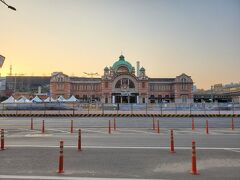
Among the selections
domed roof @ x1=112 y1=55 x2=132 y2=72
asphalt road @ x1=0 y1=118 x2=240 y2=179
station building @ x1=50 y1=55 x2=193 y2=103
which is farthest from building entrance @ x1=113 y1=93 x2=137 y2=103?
asphalt road @ x1=0 y1=118 x2=240 y2=179

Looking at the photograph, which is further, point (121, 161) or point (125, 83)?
point (125, 83)

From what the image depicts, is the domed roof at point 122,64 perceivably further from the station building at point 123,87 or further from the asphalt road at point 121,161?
the asphalt road at point 121,161

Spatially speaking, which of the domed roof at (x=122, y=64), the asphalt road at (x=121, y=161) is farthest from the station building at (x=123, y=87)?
the asphalt road at (x=121, y=161)

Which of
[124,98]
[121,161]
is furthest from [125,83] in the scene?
[121,161]

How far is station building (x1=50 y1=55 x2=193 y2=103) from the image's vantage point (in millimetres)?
136375

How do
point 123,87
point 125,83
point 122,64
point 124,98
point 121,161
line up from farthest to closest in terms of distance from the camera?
point 122,64, point 124,98, point 125,83, point 123,87, point 121,161

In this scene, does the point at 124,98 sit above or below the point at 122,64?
below

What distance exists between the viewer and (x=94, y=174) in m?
8.20

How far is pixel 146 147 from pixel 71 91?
133929 millimetres

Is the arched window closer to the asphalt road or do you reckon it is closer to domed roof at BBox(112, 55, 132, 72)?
domed roof at BBox(112, 55, 132, 72)

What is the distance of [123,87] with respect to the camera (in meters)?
136

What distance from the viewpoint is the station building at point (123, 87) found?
447ft

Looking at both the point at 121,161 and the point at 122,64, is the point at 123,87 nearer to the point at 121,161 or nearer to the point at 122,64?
the point at 122,64

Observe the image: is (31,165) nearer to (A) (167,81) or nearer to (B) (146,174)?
(B) (146,174)
